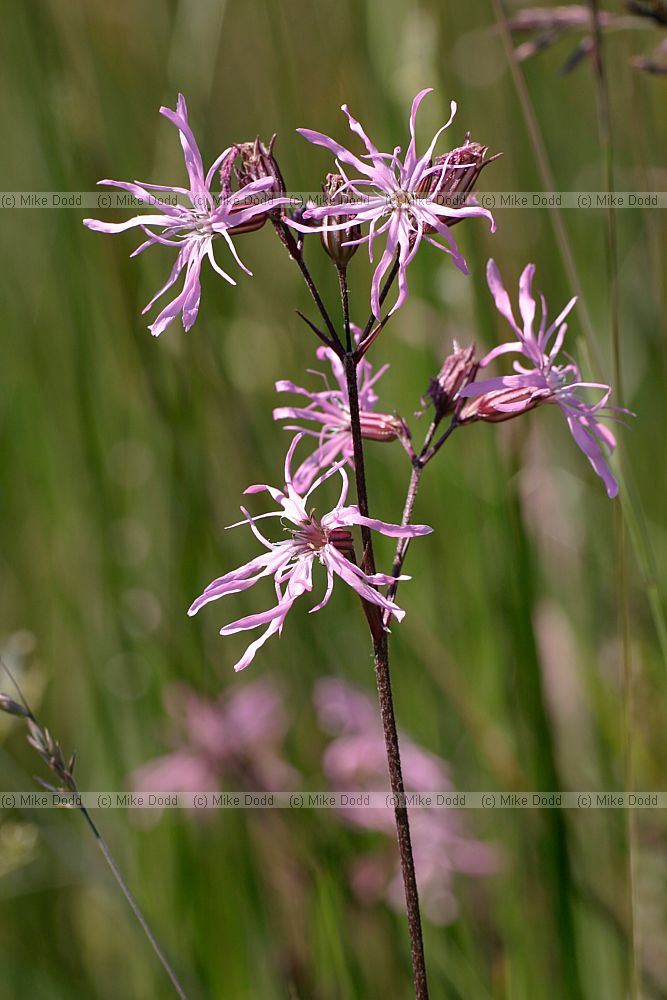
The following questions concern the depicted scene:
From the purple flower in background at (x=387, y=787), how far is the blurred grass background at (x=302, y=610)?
0.06 m

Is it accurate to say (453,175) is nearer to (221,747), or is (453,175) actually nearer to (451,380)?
(451,380)

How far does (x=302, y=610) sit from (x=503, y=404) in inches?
37.8

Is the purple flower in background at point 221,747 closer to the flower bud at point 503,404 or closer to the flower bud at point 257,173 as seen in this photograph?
the flower bud at point 503,404

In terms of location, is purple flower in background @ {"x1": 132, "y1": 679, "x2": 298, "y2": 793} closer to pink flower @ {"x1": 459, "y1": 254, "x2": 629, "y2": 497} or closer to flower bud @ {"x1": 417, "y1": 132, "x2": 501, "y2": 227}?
pink flower @ {"x1": 459, "y1": 254, "x2": 629, "y2": 497}

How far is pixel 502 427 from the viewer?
81.2 inches

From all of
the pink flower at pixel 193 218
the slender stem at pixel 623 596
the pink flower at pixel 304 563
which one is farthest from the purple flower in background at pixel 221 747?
the pink flower at pixel 193 218

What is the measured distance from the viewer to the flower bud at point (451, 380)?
104cm

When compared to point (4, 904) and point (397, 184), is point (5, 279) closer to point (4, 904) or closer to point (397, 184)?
point (4, 904)

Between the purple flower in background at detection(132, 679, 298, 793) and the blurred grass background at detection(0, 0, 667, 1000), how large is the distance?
0.17 feet

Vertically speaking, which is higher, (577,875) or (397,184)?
(397,184)

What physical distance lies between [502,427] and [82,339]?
884 millimetres

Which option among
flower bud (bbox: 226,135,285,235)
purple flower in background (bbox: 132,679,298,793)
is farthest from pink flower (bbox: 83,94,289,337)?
purple flower in background (bbox: 132,679,298,793)

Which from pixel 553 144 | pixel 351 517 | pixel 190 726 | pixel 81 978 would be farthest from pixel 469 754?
pixel 553 144

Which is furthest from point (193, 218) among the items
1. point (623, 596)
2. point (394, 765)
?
point (623, 596)
